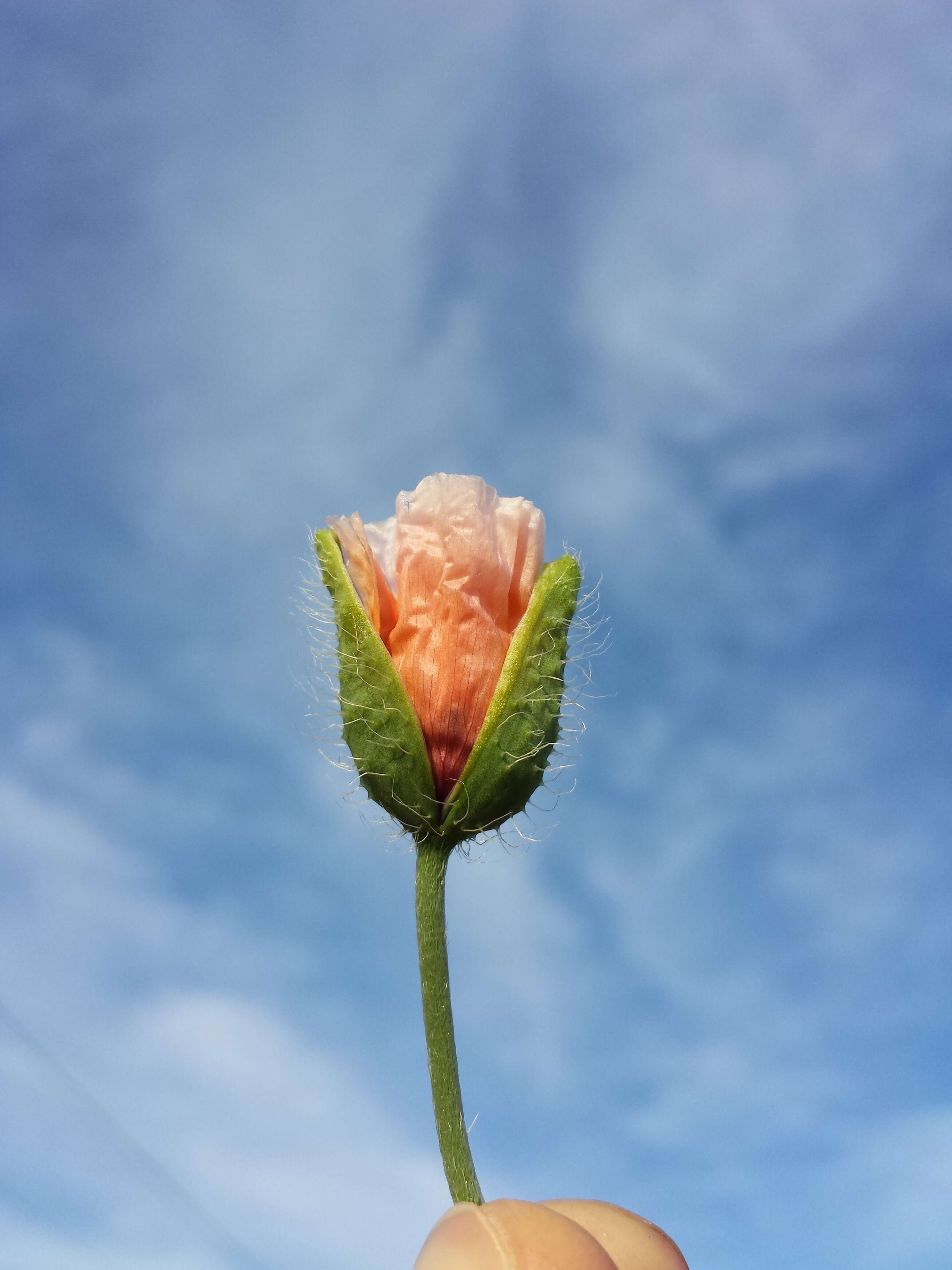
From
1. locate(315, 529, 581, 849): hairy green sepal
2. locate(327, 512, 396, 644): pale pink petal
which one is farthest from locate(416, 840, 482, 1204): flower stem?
locate(327, 512, 396, 644): pale pink petal

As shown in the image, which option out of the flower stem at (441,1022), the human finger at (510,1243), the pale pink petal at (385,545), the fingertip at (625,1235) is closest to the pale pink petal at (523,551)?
the pale pink petal at (385,545)

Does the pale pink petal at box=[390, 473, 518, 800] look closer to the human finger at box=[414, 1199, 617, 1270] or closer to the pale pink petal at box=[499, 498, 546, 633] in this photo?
the pale pink petal at box=[499, 498, 546, 633]

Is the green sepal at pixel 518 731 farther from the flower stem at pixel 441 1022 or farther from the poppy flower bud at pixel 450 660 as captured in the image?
the flower stem at pixel 441 1022

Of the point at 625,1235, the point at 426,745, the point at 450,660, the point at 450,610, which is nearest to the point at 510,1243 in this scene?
the point at 625,1235

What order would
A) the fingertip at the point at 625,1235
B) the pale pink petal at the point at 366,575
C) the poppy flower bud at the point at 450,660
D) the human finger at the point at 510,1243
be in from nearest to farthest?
the human finger at the point at 510,1243
the fingertip at the point at 625,1235
the poppy flower bud at the point at 450,660
the pale pink petal at the point at 366,575

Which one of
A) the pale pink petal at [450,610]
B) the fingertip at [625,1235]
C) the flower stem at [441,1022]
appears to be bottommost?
the fingertip at [625,1235]

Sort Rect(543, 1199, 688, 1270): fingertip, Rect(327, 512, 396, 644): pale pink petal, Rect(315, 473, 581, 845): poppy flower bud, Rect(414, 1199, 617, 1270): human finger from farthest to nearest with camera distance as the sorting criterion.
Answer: Rect(327, 512, 396, 644): pale pink petal
Rect(315, 473, 581, 845): poppy flower bud
Rect(543, 1199, 688, 1270): fingertip
Rect(414, 1199, 617, 1270): human finger

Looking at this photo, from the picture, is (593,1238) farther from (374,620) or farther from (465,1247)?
(374,620)

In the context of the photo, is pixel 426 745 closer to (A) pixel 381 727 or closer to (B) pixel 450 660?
(A) pixel 381 727
